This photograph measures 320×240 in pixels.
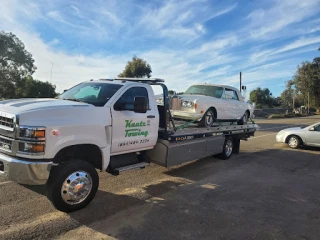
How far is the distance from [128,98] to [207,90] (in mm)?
4654

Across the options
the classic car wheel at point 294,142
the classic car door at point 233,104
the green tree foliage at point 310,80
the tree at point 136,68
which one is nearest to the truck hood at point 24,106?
the classic car door at point 233,104

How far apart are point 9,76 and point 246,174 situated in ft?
123

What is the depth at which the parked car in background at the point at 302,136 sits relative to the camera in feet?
39.3

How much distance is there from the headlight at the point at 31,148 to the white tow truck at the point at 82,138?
13mm

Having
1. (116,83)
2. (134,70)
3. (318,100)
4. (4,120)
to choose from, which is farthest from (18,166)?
(318,100)

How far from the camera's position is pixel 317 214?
493 cm

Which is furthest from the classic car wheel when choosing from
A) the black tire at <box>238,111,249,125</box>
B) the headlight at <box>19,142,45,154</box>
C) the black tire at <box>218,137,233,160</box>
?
the headlight at <box>19,142,45,154</box>

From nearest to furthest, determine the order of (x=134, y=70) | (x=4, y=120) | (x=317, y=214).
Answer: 1. (x=4, y=120)
2. (x=317, y=214)
3. (x=134, y=70)

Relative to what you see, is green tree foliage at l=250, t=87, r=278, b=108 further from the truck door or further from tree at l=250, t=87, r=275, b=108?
the truck door

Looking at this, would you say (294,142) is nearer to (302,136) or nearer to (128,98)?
(302,136)

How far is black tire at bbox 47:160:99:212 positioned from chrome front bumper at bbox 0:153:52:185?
0.62 ft

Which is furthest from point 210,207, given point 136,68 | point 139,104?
point 136,68

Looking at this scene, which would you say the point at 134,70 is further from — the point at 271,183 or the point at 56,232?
the point at 56,232

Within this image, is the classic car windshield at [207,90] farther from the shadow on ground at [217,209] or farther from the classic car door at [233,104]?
the shadow on ground at [217,209]
